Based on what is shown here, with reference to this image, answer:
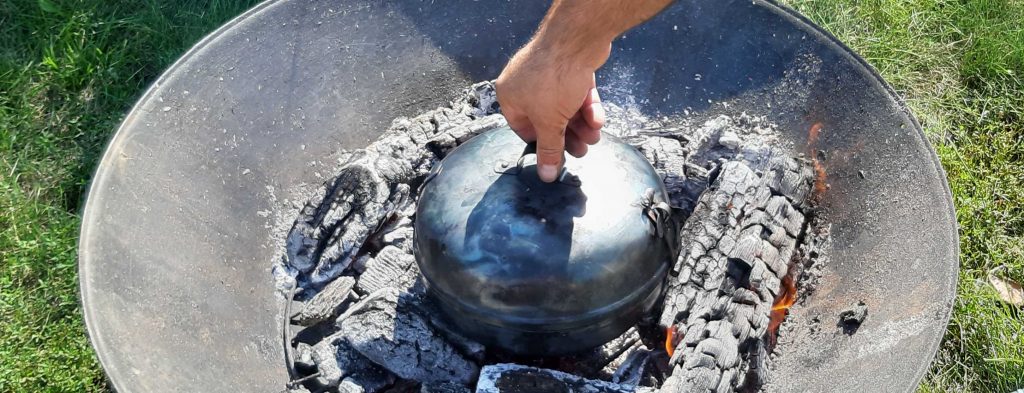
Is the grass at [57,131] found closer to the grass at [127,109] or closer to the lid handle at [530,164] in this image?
the grass at [127,109]

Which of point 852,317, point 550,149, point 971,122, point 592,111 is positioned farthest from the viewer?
point 971,122

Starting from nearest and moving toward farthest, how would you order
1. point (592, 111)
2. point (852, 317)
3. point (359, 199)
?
point (592, 111) < point (852, 317) < point (359, 199)

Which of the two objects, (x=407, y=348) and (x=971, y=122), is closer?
(x=407, y=348)

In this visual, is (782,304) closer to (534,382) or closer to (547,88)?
(534,382)

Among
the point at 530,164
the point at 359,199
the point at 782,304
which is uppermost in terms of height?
the point at 530,164

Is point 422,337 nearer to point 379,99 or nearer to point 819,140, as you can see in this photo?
point 379,99

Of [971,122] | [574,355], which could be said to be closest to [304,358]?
[574,355]

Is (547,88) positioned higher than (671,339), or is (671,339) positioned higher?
(547,88)
